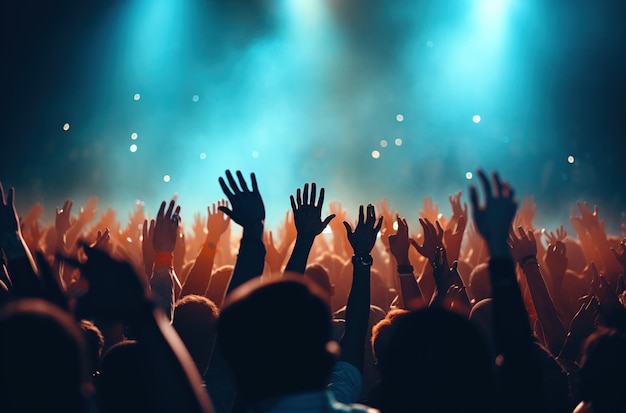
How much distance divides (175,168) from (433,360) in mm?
13192

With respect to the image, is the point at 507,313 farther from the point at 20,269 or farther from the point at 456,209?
the point at 456,209

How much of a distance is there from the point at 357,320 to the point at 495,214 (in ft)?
2.69

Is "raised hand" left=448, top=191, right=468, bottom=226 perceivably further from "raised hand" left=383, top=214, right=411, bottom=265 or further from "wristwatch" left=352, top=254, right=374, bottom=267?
"wristwatch" left=352, top=254, right=374, bottom=267

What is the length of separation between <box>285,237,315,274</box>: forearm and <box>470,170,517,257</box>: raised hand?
94 centimetres

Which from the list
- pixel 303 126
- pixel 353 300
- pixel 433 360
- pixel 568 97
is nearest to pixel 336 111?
pixel 303 126

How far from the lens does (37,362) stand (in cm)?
114

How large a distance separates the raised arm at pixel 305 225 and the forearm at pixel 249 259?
0.20 meters

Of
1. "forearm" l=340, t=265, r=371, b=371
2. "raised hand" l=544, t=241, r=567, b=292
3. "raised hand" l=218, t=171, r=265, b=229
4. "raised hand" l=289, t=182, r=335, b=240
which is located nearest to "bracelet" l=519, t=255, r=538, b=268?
"raised hand" l=544, t=241, r=567, b=292

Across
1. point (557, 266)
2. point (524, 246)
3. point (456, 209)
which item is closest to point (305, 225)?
point (524, 246)

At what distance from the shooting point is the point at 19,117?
384 inches

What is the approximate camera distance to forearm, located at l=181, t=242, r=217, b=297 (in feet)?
11.3

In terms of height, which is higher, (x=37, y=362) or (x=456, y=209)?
(x=456, y=209)

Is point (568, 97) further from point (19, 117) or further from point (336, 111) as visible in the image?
point (19, 117)

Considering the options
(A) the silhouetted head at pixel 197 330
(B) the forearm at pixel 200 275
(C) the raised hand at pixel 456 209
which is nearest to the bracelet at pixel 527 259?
(A) the silhouetted head at pixel 197 330
